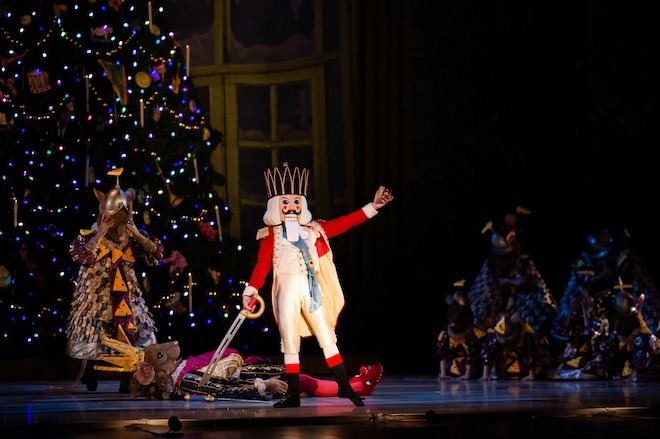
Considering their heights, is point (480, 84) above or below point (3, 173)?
above

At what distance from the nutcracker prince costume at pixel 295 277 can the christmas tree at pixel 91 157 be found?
304 cm

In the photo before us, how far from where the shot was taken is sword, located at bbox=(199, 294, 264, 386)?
7.40 metres

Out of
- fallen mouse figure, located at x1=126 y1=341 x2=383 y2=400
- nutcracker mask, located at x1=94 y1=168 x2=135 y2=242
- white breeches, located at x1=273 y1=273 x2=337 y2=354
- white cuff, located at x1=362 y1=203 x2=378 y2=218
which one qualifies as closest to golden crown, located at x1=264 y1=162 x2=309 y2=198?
white cuff, located at x1=362 y1=203 x2=378 y2=218

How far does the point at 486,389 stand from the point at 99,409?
302 cm

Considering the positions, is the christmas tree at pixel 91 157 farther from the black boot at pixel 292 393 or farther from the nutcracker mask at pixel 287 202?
the black boot at pixel 292 393

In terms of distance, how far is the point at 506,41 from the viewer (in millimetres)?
13273

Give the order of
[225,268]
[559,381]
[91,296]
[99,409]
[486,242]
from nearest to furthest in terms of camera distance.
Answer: [99,409]
[91,296]
[559,381]
[225,268]
[486,242]

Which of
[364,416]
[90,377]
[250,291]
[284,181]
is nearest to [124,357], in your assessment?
[90,377]

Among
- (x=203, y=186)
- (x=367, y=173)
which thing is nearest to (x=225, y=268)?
Answer: (x=203, y=186)

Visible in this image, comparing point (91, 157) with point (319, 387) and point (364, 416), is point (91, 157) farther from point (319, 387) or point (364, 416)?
point (364, 416)

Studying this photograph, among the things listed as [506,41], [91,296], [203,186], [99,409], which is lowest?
[99,409]

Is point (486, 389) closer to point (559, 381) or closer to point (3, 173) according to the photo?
point (559, 381)

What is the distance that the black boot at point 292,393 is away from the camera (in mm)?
7234

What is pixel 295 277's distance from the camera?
291 inches
